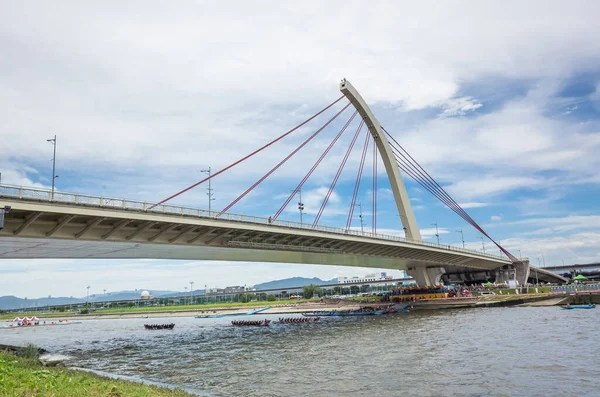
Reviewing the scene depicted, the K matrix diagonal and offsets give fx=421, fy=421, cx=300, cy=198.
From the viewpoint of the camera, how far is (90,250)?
1286 inches

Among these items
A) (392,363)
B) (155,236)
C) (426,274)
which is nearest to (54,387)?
(392,363)

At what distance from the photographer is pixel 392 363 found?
64.3 ft

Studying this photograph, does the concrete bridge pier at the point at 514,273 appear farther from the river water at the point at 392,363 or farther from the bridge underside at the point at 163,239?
the river water at the point at 392,363

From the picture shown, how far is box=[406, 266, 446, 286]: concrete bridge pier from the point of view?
255ft

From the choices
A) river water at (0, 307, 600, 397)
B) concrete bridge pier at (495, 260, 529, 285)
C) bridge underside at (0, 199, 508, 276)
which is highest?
bridge underside at (0, 199, 508, 276)

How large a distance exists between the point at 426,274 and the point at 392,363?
61925 millimetres

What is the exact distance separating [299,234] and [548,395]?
2834cm

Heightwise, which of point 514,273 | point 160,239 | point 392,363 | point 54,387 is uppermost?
point 160,239

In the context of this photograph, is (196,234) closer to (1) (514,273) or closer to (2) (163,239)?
(2) (163,239)

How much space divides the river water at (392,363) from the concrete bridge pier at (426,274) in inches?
1770

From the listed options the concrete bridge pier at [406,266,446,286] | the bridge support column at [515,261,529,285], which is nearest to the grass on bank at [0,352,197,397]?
the concrete bridge pier at [406,266,446,286]

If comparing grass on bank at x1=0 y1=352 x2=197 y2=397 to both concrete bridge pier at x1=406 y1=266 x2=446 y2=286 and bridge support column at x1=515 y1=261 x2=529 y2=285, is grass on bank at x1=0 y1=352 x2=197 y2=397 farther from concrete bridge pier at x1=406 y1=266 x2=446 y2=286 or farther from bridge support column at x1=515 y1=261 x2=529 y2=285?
bridge support column at x1=515 y1=261 x2=529 y2=285

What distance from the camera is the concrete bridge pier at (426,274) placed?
77625mm

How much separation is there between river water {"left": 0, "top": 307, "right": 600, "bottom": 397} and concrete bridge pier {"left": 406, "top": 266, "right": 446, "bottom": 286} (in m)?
45.0
